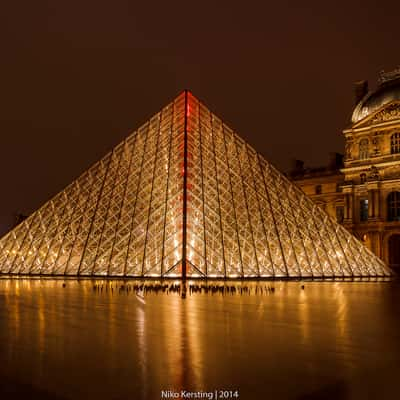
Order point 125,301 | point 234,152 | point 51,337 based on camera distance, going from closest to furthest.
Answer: point 51,337 < point 125,301 < point 234,152

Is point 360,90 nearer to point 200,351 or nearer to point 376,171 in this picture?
point 376,171

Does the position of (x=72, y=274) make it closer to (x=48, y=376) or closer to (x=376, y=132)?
(x=48, y=376)

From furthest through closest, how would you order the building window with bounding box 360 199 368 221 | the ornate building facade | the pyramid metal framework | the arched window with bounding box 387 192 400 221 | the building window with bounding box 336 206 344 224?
the building window with bounding box 336 206 344 224, the building window with bounding box 360 199 368 221, the arched window with bounding box 387 192 400 221, the ornate building facade, the pyramid metal framework

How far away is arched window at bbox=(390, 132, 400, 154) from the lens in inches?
1441

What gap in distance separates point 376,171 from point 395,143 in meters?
2.40

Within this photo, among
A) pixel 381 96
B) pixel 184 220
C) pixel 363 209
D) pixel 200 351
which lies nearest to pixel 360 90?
pixel 381 96

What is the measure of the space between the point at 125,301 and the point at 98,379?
854 centimetres

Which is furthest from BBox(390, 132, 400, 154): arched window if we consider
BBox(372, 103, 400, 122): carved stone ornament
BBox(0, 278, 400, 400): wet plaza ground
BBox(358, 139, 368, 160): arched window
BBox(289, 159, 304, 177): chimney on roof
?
BBox(0, 278, 400, 400): wet plaza ground

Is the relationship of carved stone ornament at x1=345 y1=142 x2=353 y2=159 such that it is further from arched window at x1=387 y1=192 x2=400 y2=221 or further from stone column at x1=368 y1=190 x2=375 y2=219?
arched window at x1=387 y1=192 x2=400 y2=221

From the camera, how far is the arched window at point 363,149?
38.5 m

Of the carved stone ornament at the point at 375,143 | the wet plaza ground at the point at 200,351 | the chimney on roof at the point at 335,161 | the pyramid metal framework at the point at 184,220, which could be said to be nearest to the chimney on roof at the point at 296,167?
the chimney on roof at the point at 335,161

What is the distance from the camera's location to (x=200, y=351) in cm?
655

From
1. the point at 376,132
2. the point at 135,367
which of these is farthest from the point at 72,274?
the point at 376,132

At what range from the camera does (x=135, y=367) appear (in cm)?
575
